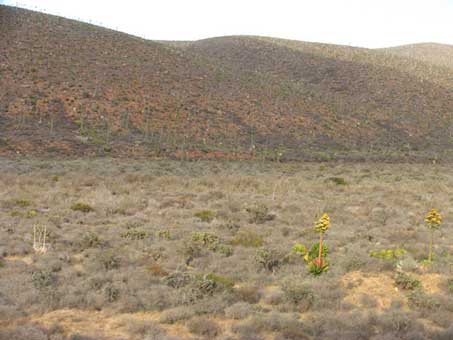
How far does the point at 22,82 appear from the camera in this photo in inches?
1672

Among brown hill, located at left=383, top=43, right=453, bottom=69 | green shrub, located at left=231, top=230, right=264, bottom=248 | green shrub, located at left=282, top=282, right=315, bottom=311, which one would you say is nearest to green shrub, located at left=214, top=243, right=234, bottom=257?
green shrub, located at left=231, top=230, right=264, bottom=248

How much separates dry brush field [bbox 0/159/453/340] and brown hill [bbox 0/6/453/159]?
57.8 feet

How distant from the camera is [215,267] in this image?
984cm

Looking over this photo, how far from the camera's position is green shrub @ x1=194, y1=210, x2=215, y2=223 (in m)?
14.8

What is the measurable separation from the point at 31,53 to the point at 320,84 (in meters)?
39.6

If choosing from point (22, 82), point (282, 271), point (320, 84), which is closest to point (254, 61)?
point (320, 84)

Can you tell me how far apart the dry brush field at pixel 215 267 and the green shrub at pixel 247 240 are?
5 cm

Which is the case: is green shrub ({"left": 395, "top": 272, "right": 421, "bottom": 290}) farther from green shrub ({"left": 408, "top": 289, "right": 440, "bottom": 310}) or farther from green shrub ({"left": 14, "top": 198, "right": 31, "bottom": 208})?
green shrub ({"left": 14, "top": 198, "right": 31, "bottom": 208})

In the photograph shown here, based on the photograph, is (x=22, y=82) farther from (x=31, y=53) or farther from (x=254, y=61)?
(x=254, y=61)

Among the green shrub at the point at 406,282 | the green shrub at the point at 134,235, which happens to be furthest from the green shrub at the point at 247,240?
the green shrub at the point at 406,282

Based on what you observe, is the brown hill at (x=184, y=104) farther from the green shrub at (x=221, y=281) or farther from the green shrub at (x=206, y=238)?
the green shrub at (x=221, y=281)

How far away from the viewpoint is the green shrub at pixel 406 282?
870 centimetres

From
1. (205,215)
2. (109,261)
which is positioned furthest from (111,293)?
(205,215)

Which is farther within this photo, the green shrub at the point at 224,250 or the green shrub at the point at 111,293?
the green shrub at the point at 224,250
